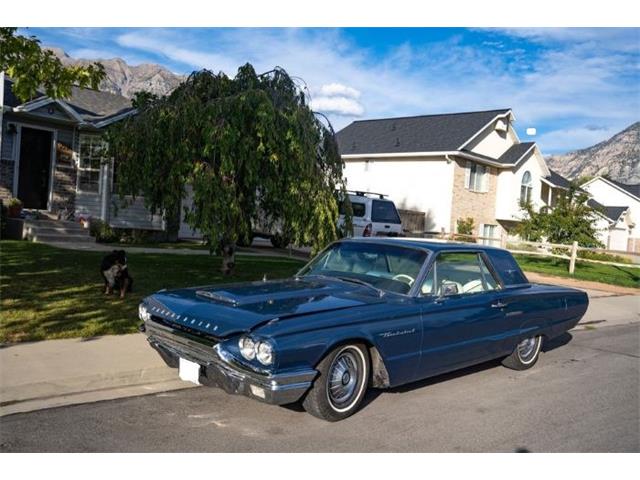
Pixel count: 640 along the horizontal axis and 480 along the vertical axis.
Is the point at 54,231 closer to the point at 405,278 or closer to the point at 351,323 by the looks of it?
the point at 405,278

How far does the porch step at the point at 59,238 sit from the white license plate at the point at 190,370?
38.8 feet

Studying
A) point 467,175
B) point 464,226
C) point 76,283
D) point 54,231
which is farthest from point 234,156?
point 467,175

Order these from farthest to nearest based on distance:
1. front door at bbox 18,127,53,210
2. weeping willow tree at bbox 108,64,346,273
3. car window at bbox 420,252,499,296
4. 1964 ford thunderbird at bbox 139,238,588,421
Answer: front door at bbox 18,127,53,210 → weeping willow tree at bbox 108,64,346,273 → car window at bbox 420,252,499,296 → 1964 ford thunderbird at bbox 139,238,588,421

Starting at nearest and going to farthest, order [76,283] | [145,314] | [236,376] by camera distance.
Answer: [236,376], [145,314], [76,283]

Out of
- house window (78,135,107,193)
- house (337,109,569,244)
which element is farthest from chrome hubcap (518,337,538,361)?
house (337,109,569,244)

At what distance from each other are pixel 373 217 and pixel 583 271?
8.74 m

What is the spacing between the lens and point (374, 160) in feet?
99.0

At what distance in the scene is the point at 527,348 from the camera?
7.46 meters

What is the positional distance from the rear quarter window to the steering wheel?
1435mm

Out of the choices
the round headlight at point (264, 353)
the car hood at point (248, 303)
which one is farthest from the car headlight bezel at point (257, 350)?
the car hood at point (248, 303)

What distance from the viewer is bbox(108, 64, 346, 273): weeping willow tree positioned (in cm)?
1016

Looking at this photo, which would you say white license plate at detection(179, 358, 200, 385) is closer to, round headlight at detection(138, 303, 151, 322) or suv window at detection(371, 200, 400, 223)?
round headlight at detection(138, 303, 151, 322)

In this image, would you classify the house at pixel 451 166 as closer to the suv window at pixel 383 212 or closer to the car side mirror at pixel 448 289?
the suv window at pixel 383 212

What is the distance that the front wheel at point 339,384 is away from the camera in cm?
498
